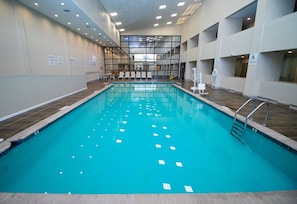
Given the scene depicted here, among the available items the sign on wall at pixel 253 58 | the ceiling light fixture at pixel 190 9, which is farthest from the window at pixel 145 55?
the sign on wall at pixel 253 58

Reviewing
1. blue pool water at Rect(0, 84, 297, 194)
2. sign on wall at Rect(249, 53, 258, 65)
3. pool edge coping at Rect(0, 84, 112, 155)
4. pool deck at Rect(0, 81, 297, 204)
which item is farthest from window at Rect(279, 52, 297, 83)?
pool edge coping at Rect(0, 84, 112, 155)

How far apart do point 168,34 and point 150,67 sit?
3.96 meters

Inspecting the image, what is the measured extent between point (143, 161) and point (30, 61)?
6404mm

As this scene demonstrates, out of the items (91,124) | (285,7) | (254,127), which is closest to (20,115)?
(91,124)

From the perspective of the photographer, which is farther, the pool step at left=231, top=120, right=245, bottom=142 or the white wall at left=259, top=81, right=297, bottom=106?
the white wall at left=259, top=81, right=297, bottom=106

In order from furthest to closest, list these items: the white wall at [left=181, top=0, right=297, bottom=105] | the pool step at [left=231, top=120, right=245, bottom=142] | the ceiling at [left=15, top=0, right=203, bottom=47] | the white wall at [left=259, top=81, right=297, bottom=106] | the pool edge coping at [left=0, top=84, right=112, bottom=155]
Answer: the ceiling at [left=15, top=0, right=203, bottom=47], the white wall at [left=181, top=0, right=297, bottom=105], the white wall at [left=259, top=81, right=297, bottom=106], the pool step at [left=231, top=120, right=245, bottom=142], the pool edge coping at [left=0, top=84, right=112, bottom=155]

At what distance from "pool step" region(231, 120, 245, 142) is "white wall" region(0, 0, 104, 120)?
208 inches

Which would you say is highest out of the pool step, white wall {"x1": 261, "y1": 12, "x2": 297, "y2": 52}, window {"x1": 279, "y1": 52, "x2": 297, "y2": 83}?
white wall {"x1": 261, "y1": 12, "x2": 297, "y2": 52}

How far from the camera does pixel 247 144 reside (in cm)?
326

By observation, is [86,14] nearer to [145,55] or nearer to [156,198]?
[156,198]

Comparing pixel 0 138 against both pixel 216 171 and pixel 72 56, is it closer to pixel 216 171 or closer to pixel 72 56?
pixel 216 171

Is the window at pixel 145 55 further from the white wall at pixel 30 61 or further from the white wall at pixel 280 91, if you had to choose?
the white wall at pixel 280 91

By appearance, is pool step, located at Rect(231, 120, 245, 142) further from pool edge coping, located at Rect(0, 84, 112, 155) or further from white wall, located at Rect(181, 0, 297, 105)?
pool edge coping, located at Rect(0, 84, 112, 155)

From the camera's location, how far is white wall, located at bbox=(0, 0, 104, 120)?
4055 mm
